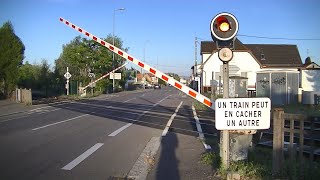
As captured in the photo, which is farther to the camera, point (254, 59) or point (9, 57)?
point (254, 59)

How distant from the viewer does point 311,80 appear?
3328 centimetres

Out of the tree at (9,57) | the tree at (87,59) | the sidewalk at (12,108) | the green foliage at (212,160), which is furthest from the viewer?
the tree at (87,59)

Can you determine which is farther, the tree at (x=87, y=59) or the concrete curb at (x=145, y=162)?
the tree at (x=87, y=59)

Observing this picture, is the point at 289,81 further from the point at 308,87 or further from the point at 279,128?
the point at 279,128

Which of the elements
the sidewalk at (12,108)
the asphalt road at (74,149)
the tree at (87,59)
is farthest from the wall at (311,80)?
the tree at (87,59)

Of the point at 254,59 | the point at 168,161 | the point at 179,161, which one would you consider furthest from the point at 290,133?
the point at 254,59

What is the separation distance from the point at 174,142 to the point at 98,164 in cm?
386

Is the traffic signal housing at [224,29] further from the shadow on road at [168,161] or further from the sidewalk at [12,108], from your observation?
the sidewalk at [12,108]

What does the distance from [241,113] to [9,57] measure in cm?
3078

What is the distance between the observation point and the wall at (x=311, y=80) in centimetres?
3297

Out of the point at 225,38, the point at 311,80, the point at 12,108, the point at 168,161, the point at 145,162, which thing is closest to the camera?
the point at 225,38

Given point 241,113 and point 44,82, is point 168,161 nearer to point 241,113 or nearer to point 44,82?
point 241,113

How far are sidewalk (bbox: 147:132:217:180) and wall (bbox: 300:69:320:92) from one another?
23.5 metres

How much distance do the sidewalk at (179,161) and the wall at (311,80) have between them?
23.5 metres
